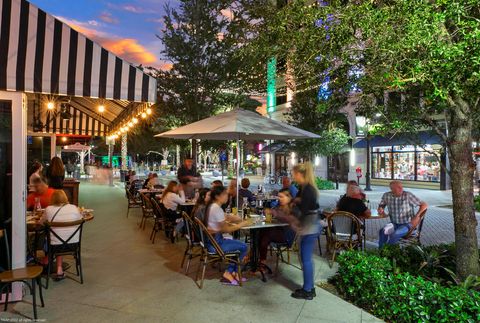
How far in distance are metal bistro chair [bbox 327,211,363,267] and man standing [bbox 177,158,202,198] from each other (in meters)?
3.94

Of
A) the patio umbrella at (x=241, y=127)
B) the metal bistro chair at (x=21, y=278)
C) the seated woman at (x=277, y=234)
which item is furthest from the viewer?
the patio umbrella at (x=241, y=127)

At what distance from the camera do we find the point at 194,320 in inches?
163

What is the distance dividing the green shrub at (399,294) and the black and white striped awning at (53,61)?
3548 millimetres

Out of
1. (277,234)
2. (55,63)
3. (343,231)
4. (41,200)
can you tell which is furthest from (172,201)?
(55,63)

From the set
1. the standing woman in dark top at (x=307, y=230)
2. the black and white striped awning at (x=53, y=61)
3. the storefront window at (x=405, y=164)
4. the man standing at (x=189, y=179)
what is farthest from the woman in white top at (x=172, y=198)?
the storefront window at (x=405, y=164)

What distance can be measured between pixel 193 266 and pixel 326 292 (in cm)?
221

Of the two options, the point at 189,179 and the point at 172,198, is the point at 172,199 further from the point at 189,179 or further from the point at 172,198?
the point at 189,179

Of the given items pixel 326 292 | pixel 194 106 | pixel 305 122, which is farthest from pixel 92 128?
pixel 326 292

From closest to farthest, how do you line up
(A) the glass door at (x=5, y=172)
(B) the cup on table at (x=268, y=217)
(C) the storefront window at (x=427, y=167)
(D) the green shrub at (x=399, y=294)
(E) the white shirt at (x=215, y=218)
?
(D) the green shrub at (x=399, y=294)
(A) the glass door at (x=5, y=172)
(E) the white shirt at (x=215, y=218)
(B) the cup on table at (x=268, y=217)
(C) the storefront window at (x=427, y=167)

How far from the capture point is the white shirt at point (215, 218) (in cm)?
521

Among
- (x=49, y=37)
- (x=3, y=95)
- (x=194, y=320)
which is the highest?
(x=49, y=37)

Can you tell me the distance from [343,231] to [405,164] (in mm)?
21679

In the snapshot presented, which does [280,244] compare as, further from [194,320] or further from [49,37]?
[49,37]

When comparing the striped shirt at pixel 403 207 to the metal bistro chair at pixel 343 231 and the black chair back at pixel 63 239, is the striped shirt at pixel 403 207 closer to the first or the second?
the metal bistro chair at pixel 343 231
